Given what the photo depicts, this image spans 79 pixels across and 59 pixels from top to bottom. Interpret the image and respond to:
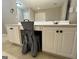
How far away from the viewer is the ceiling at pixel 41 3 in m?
2.87

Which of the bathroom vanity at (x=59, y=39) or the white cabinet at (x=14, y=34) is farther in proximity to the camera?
the white cabinet at (x=14, y=34)

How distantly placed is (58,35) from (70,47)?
1.19 feet

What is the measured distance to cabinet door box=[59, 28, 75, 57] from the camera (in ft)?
6.38

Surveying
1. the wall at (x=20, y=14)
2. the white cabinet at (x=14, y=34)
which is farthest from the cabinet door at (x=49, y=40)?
the wall at (x=20, y=14)

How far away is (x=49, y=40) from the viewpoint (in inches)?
88.9

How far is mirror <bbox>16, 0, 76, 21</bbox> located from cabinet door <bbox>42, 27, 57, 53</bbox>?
0.75 meters

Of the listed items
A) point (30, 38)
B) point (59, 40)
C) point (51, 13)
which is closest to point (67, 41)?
point (59, 40)

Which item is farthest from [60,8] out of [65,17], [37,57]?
[37,57]

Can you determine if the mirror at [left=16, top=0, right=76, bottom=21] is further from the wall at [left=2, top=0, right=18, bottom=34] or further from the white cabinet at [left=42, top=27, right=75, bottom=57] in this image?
the white cabinet at [left=42, top=27, right=75, bottom=57]

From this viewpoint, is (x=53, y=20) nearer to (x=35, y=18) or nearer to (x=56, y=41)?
(x=35, y=18)

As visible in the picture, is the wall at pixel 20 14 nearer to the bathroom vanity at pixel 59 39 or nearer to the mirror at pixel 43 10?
the mirror at pixel 43 10

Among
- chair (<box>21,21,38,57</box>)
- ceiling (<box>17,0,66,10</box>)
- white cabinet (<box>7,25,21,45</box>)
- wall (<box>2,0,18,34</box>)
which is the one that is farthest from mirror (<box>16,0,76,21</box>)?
chair (<box>21,21,38,57</box>)

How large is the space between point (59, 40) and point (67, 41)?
0.60 ft

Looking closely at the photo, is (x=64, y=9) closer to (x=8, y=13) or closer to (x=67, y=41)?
(x=67, y=41)
